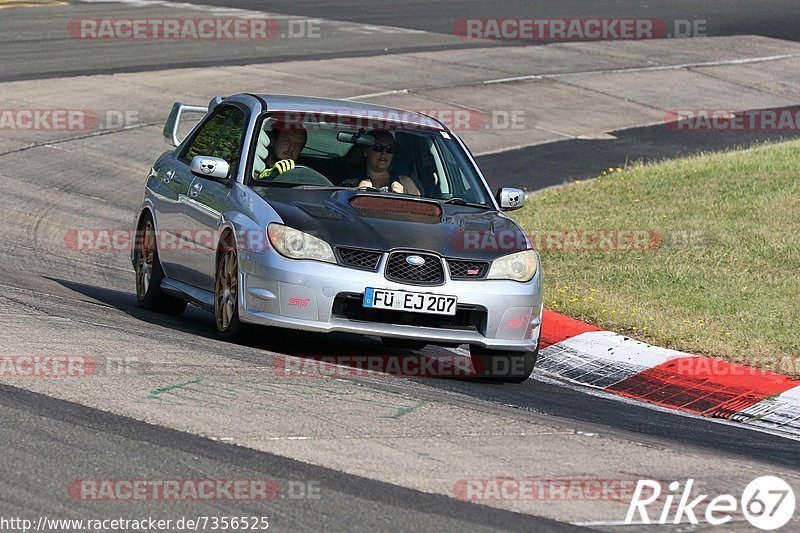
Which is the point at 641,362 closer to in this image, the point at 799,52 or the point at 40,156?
the point at 40,156

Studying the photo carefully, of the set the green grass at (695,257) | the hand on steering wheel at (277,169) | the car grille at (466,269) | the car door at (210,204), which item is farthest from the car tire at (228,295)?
the green grass at (695,257)

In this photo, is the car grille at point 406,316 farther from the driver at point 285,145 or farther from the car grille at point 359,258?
the driver at point 285,145

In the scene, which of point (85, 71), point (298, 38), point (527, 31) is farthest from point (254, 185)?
point (527, 31)

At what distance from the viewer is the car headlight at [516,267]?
8.78 m

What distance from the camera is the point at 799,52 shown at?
99.1 feet

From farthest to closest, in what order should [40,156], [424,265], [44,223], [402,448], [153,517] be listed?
[40,156], [44,223], [424,265], [402,448], [153,517]

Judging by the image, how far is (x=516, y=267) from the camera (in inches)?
350

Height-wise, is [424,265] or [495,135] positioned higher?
[424,265]

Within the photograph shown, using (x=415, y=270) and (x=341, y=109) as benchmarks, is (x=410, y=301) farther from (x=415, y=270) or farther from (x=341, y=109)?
(x=341, y=109)

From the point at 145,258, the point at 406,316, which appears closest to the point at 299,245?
the point at 406,316

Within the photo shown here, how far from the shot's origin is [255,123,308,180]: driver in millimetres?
9625

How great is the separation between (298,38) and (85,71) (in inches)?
248

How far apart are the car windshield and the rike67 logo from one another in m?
3.85

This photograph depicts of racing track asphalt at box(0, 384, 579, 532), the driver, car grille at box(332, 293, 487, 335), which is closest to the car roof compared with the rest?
the driver
